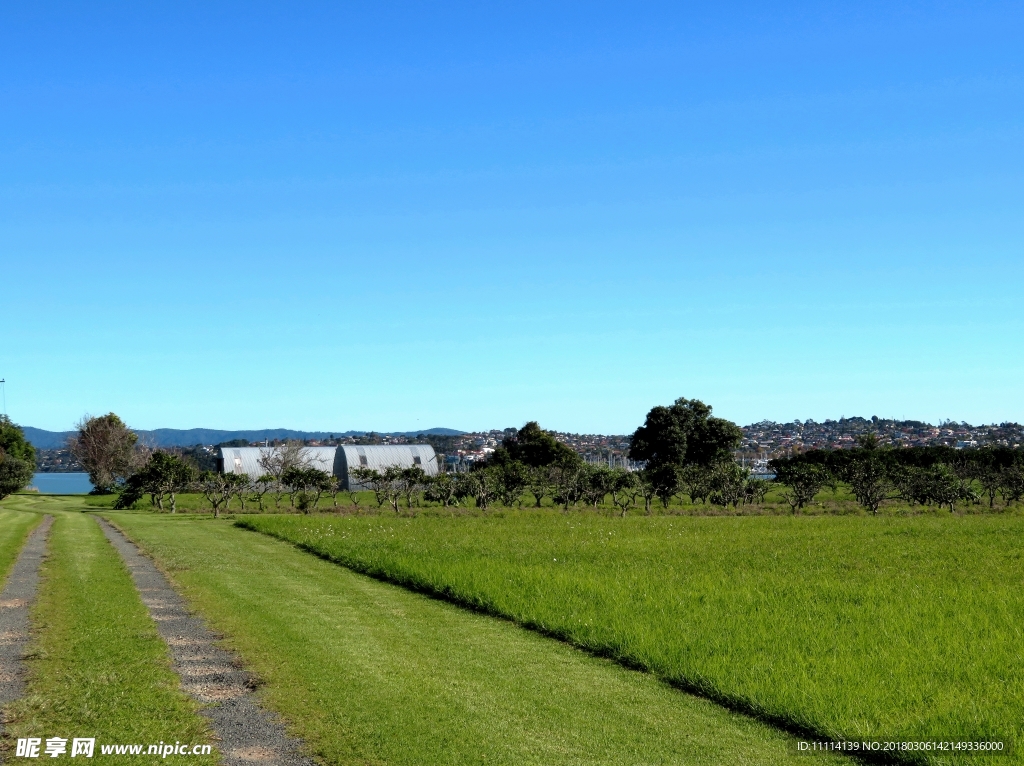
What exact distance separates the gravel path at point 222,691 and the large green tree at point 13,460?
207ft

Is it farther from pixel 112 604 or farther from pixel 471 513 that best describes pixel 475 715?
pixel 471 513

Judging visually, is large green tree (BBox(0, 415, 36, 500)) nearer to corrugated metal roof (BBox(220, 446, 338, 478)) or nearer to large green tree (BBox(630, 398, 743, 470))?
corrugated metal roof (BBox(220, 446, 338, 478))

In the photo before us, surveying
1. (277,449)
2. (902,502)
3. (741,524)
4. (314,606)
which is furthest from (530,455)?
(314,606)

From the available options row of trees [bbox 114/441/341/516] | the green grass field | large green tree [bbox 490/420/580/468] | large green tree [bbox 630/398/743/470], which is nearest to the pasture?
the green grass field

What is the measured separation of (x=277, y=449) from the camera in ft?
341

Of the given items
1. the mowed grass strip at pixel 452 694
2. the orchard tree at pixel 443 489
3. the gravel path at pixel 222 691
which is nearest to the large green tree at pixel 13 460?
the orchard tree at pixel 443 489

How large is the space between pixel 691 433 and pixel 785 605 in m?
72.7

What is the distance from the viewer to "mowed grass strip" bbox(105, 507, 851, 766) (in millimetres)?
8609

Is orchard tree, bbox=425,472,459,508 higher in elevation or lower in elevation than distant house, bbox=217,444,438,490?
lower

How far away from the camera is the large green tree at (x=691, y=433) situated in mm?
87812

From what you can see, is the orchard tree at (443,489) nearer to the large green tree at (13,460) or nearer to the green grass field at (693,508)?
the green grass field at (693,508)

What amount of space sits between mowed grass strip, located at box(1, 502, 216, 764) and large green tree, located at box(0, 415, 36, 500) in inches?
2387

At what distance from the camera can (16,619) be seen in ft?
49.6

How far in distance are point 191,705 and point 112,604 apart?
782cm
